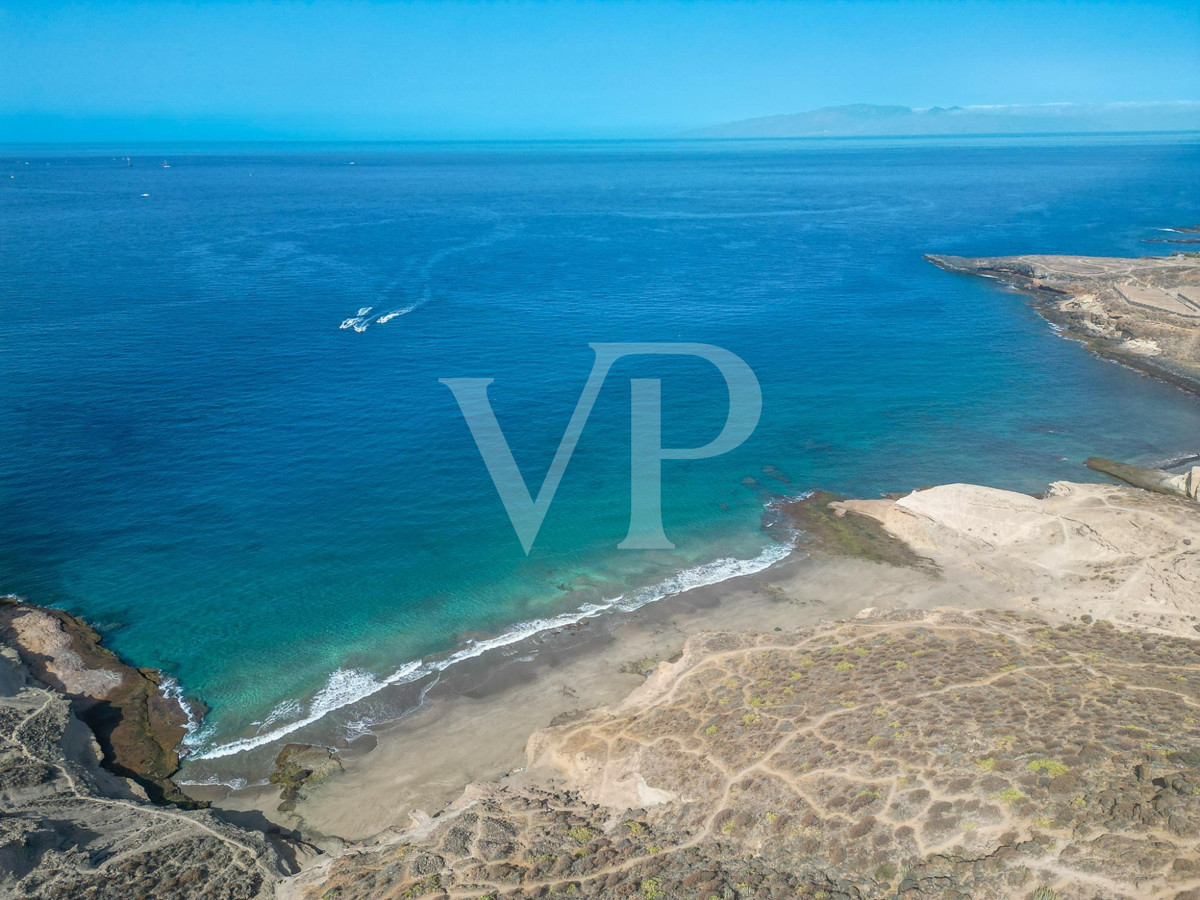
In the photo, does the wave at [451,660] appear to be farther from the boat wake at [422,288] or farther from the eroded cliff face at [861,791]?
the boat wake at [422,288]

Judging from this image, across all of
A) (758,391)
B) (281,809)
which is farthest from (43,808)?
(758,391)

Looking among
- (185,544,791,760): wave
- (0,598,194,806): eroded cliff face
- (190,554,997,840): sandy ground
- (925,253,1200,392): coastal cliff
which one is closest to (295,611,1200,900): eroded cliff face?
(190,554,997,840): sandy ground

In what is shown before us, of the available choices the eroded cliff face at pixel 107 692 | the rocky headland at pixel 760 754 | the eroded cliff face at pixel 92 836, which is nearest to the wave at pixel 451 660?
the rocky headland at pixel 760 754

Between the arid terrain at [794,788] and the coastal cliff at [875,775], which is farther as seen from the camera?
the arid terrain at [794,788]

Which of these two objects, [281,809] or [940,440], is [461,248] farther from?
[281,809]

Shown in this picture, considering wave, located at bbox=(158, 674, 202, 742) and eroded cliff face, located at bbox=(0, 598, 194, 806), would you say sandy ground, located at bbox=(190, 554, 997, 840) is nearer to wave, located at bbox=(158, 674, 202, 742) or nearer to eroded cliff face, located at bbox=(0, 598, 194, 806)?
eroded cliff face, located at bbox=(0, 598, 194, 806)

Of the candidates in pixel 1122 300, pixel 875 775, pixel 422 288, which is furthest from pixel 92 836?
pixel 1122 300

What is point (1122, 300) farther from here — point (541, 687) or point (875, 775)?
point (875, 775)
